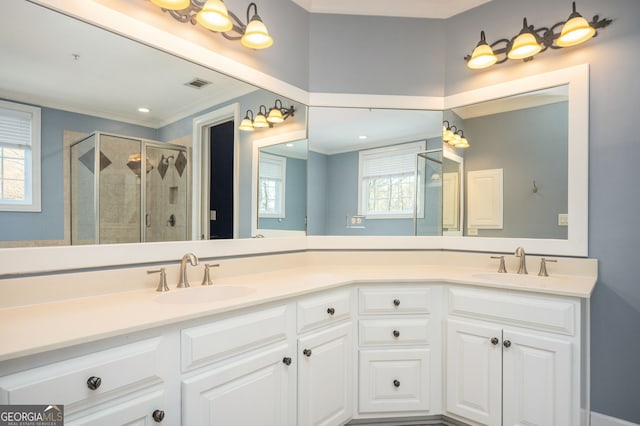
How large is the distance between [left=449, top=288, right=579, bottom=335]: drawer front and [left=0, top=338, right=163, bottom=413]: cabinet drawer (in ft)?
4.87

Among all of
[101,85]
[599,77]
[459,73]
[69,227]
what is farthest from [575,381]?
[101,85]

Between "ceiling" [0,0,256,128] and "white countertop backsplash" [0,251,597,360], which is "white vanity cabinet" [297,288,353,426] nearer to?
"white countertop backsplash" [0,251,597,360]

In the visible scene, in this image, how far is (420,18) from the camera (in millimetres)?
2473

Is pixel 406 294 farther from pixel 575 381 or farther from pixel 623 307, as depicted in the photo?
pixel 623 307

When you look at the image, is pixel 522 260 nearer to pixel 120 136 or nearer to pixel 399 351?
pixel 399 351

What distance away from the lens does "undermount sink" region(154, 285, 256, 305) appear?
152 cm

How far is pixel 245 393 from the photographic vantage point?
1.33m

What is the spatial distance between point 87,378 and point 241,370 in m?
0.53

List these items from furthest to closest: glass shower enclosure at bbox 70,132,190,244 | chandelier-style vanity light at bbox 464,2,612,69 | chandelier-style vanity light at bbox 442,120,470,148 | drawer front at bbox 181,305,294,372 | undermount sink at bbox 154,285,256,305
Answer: chandelier-style vanity light at bbox 442,120,470,148
chandelier-style vanity light at bbox 464,2,612,69
undermount sink at bbox 154,285,256,305
glass shower enclosure at bbox 70,132,190,244
drawer front at bbox 181,305,294,372

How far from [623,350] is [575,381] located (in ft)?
1.70

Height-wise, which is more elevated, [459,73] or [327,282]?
[459,73]

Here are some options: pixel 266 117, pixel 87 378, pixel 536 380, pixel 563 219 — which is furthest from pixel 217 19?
pixel 536 380

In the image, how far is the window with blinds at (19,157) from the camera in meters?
1.21

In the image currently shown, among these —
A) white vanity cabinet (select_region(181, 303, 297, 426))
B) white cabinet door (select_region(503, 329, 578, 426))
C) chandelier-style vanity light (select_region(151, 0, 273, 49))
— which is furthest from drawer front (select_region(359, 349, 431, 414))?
chandelier-style vanity light (select_region(151, 0, 273, 49))
